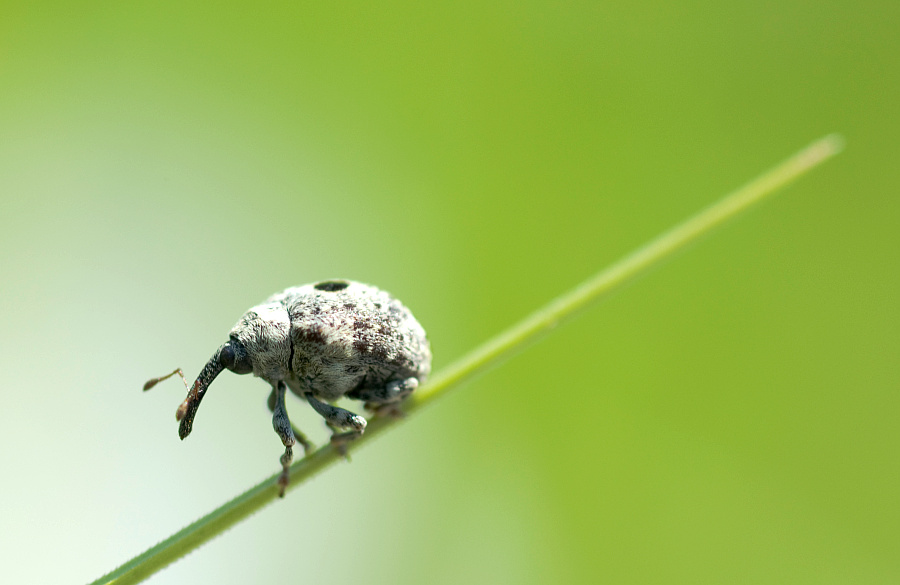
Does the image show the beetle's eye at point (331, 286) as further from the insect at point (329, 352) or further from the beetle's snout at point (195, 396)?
the beetle's snout at point (195, 396)

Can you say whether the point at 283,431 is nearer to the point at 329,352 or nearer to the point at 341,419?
the point at 341,419

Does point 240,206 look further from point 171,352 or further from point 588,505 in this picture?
point 588,505

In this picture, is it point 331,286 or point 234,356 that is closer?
point 234,356

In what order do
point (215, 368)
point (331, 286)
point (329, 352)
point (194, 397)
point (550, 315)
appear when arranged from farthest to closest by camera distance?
1. point (331, 286)
2. point (329, 352)
3. point (215, 368)
4. point (194, 397)
5. point (550, 315)

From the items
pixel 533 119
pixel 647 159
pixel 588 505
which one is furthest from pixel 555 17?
pixel 588 505

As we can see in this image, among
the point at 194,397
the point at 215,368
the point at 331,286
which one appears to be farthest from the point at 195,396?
the point at 331,286
